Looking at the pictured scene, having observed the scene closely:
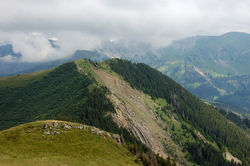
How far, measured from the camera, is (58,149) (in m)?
79.1

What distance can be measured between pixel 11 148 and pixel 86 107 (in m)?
118

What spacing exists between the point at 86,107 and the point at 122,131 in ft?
130

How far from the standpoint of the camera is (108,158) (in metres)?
86.4

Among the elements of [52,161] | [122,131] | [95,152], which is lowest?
[122,131]

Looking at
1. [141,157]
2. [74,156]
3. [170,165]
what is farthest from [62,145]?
[170,165]

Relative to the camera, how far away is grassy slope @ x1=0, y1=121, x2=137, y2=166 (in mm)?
67700

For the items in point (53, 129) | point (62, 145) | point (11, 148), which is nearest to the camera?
point (11, 148)

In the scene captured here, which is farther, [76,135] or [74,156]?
[76,135]

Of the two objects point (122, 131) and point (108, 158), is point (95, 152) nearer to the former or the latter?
point (108, 158)

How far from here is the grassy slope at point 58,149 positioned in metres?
67.7

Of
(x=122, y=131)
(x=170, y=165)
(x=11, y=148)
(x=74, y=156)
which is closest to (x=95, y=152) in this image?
(x=74, y=156)

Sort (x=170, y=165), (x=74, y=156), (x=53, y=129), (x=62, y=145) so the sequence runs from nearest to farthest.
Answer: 1. (x=74, y=156)
2. (x=62, y=145)
3. (x=53, y=129)
4. (x=170, y=165)

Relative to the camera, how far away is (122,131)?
187 metres

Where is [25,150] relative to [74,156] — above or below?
above
